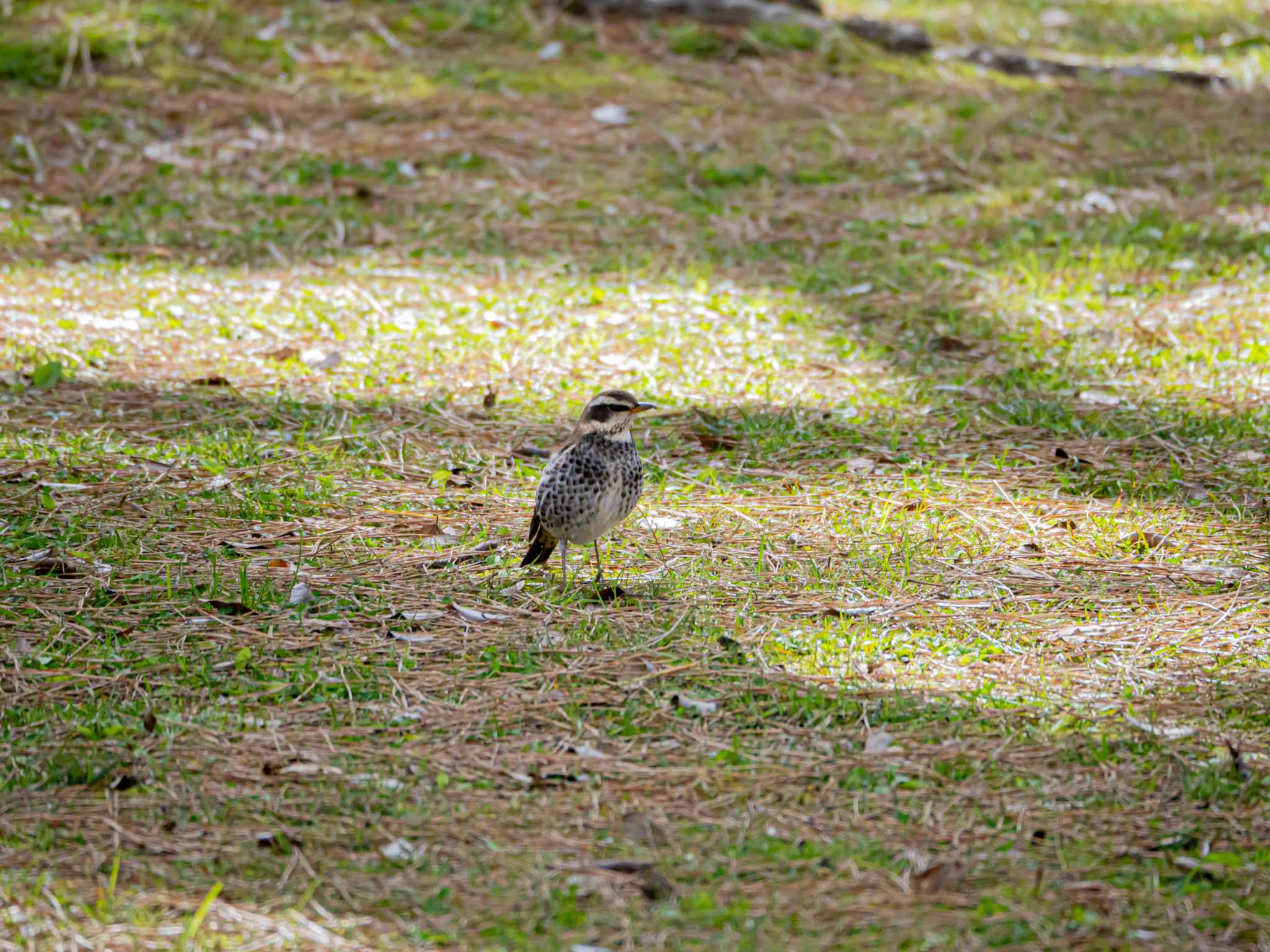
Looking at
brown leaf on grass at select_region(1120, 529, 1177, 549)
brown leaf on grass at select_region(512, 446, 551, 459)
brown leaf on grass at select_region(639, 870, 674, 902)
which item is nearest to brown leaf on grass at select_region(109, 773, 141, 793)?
brown leaf on grass at select_region(639, 870, 674, 902)

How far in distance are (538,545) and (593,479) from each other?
1.50 feet

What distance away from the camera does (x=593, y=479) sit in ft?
14.6

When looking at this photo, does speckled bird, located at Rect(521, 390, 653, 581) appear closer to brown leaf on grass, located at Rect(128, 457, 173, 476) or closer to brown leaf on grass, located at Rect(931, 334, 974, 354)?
brown leaf on grass, located at Rect(128, 457, 173, 476)

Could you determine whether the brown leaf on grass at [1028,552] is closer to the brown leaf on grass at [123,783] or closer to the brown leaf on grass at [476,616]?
the brown leaf on grass at [476,616]

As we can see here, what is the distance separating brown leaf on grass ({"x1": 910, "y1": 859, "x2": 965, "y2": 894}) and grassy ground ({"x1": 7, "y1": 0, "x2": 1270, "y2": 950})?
0.04 feet

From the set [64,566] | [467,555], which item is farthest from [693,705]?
[64,566]

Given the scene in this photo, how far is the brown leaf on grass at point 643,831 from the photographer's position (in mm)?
3160

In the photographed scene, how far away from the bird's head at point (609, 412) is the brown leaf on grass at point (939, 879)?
2022mm

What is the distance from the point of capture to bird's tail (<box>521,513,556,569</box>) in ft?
15.5

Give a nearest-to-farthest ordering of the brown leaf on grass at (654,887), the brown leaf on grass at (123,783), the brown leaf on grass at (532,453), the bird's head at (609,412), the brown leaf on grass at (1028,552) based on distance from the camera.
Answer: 1. the brown leaf on grass at (654,887)
2. the brown leaf on grass at (123,783)
3. the bird's head at (609,412)
4. the brown leaf on grass at (1028,552)
5. the brown leaf on grass at (532,453)

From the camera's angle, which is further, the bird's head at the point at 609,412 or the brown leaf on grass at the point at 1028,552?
the brown leaf on grass at the point at 1028,552

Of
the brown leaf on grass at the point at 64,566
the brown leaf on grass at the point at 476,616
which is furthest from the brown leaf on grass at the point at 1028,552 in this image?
the brown leaf on grass at the point at 64,566

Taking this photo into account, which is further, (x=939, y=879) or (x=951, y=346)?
(x=951, y=346)

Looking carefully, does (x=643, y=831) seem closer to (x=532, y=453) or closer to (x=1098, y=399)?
(x=532, y=453)
